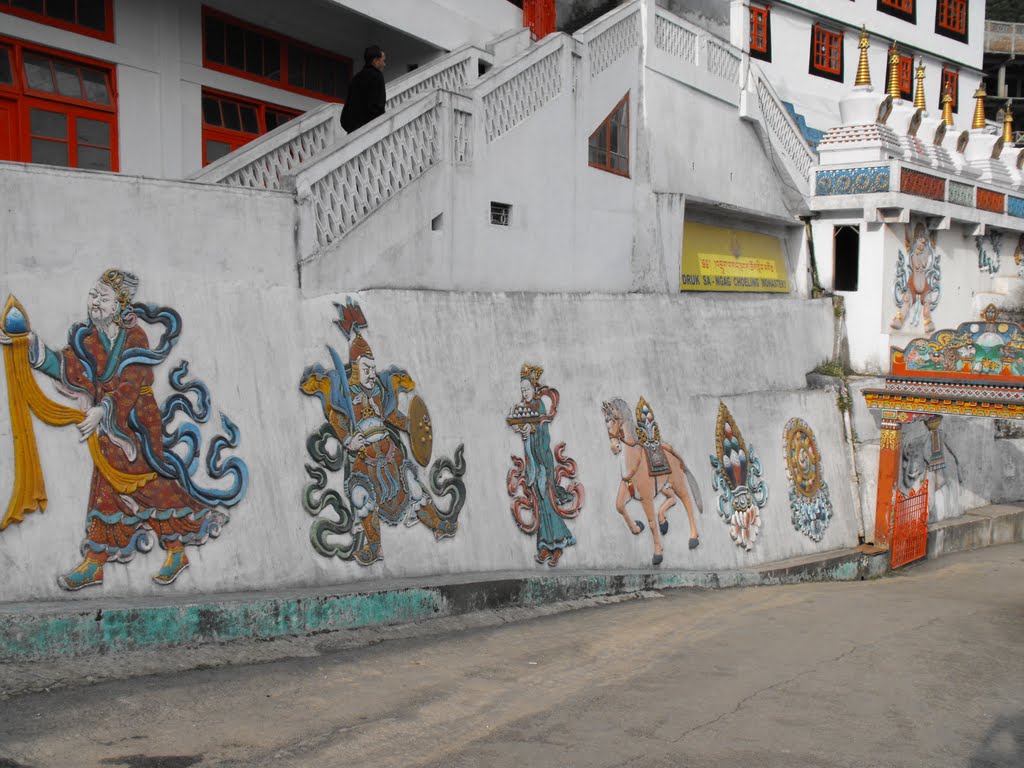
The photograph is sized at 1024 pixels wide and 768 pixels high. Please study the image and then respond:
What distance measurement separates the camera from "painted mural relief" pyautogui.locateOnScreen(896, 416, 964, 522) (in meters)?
14.8

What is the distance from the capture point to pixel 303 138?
1062cm

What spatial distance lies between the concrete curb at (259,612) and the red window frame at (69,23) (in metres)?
6.53

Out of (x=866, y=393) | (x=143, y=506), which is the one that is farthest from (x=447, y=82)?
(x=143, y=506)

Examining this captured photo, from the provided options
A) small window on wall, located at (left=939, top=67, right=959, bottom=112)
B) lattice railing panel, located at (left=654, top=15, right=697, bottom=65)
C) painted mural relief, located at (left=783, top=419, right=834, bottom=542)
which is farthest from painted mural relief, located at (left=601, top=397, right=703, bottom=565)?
small window on wall, located at (left=939, top=67, right=959, bottom=112)

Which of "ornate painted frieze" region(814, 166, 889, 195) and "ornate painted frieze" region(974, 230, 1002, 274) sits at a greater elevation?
"ornate painted frieze" region(814, 166, 889, 195)

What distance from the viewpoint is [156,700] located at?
5.66 metres

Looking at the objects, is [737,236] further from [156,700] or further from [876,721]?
[156,700]

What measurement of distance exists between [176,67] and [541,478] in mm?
6086

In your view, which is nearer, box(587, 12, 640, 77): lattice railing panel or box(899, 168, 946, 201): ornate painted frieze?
box(587, 12, 640, 77): lattice railing panel

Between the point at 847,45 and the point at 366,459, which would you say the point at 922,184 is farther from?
the point at 366,459

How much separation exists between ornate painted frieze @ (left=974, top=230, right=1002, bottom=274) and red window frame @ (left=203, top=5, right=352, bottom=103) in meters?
12.5

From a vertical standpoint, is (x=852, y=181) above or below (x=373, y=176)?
above

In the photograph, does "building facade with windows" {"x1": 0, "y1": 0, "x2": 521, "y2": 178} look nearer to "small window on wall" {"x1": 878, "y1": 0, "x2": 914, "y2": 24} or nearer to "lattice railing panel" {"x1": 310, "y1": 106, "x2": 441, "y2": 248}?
"lattice railing panel" {"x1": 310, "y1": 106, "x2": 441, "y2": 248}

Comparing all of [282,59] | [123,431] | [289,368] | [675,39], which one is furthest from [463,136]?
[675,39]
